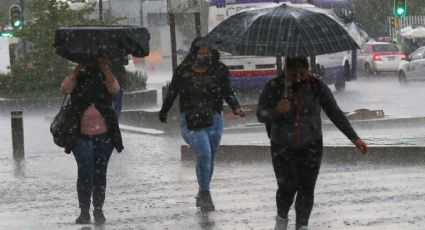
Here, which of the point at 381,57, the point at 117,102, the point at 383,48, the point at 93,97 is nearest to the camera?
the point at 93,97

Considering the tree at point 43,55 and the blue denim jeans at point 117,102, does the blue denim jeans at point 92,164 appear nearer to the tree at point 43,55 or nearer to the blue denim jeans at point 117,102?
the blue denim jeans at point 117,102

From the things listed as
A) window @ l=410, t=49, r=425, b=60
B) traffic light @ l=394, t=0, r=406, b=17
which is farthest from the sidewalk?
window @ l=410, t=49, r=425, b=60

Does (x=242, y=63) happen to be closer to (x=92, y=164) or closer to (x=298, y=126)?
(x=92, y=164)

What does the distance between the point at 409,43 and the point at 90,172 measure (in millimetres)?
61616

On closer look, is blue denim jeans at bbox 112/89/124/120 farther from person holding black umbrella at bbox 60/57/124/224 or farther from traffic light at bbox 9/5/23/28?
traffic light at bbox 9/5/23/28

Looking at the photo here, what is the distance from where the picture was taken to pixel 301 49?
7.96 meters

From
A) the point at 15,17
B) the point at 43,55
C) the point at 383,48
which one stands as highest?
the point at 15,17

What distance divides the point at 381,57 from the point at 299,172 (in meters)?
41.1

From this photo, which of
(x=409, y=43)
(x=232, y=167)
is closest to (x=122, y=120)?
(x=232, y=167)

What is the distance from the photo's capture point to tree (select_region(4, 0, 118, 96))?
31.9m

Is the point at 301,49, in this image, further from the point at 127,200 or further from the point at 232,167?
the point at 232,167

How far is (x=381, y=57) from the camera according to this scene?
1924 inches

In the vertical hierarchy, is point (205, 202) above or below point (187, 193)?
above

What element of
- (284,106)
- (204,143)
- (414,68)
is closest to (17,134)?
(204,143)
